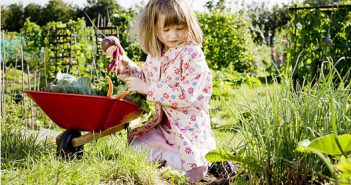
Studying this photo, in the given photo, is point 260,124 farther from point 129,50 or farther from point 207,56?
point 207,56

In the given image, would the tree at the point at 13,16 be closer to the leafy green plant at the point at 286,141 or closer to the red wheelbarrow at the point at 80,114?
the red wheelbarrow at the point at 80,114

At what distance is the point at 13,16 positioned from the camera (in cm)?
3675

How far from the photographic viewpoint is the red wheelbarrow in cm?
259

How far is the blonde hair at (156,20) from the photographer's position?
2709mm

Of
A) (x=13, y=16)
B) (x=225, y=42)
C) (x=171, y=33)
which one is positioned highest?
(x=171, y=33)

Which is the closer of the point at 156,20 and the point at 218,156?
Answer: the point at 218,156

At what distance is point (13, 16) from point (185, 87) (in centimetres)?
3617

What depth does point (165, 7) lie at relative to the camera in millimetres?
2715

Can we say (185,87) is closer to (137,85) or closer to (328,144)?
(137,85)

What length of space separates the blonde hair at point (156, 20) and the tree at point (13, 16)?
34.8m

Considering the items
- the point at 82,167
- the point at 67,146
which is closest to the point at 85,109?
the point at 67,146

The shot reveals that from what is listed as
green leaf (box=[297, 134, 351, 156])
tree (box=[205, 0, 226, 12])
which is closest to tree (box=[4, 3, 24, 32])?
tree (box=[205, 0, 226, 12])

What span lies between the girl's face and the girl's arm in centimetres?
9

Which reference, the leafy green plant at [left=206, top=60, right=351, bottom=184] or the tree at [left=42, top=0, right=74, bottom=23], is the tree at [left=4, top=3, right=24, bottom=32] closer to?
the tree at [left=42, top=0, right=74, bottom=23]
